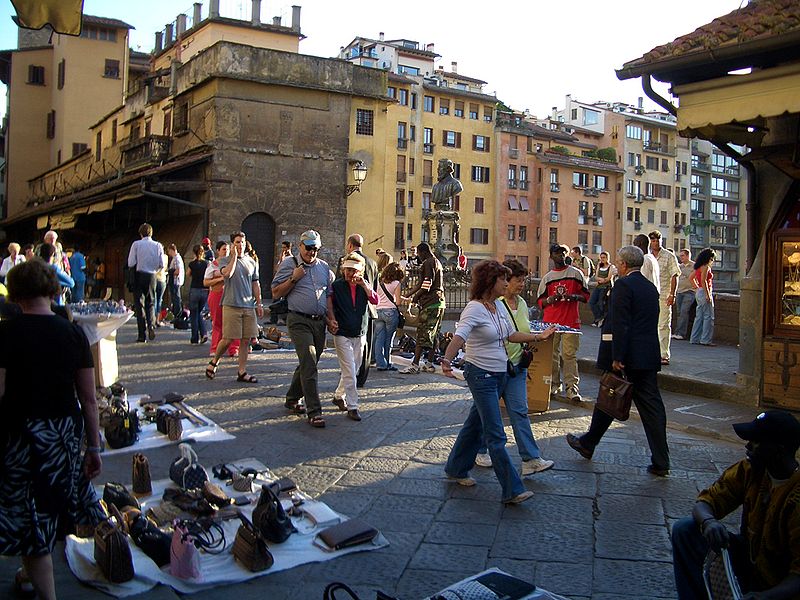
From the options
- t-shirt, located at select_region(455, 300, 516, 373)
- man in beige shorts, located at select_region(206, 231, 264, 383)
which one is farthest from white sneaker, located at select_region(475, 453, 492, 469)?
man in beige shorts, located at select_region(206, 231, 264, 383)

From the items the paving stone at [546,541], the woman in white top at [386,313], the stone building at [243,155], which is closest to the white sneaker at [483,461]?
the paving stone at [546,541]

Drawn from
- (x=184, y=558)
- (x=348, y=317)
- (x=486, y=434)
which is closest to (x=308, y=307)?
(x=348, y=317)

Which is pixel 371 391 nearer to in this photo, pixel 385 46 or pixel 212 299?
pixel 212 299

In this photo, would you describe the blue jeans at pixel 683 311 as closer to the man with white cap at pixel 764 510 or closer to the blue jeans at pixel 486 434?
the blue jeans at pixel 486 434

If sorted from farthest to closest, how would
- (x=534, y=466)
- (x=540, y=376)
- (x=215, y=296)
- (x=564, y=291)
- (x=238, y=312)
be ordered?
(x=215, y=296)
(x=238, y=312)
(x=564, y=291)
(x=540, y=376)
(x=534, y=466)

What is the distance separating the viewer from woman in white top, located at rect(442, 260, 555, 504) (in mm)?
5266

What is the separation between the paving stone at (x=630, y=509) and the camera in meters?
5.09

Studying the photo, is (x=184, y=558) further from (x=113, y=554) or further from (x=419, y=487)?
(x=419, y=487)

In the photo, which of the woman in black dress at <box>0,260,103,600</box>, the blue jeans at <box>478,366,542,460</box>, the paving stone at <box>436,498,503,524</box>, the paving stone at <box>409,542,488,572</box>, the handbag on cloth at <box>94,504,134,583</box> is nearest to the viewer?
the woman in black dress at <box>0,260,103,600</box>

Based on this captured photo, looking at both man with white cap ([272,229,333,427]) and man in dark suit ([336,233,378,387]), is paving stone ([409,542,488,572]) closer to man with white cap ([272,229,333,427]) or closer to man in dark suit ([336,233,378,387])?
man with white cap ([272,229,333,427])

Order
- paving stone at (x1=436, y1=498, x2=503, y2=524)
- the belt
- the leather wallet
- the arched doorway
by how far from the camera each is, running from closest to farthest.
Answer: the leather wallet
paving stone at (x1=436, y1=498, x2=503, y2=524)
the belt
the arched doorway

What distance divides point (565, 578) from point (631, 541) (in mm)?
749

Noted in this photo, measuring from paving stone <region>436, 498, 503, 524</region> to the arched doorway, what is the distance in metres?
23.7

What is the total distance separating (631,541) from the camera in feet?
15.4
